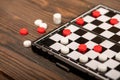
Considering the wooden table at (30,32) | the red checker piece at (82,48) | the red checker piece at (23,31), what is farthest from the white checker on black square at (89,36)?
the red checker piece at (23,31)

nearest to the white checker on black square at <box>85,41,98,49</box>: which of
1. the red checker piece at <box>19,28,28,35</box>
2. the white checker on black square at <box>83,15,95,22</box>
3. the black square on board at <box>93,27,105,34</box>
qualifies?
the black square on board at <box>93,27,105,34</box>

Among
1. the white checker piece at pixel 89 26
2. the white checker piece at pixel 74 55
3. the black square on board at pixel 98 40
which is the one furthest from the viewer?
the white checker piece at pixel 89 26

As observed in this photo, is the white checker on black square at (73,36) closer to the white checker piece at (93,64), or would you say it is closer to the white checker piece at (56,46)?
the white checker piece at (56,46)

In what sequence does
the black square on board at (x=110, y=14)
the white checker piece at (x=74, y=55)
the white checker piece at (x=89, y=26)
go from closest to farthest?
1. the white checker piece at (x=74, y=55)
2. the white checker piece at (x=89, y=26)
3. the black square on board at (x=110, y=14)

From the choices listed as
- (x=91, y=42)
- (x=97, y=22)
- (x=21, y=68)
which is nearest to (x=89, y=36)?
(x=91, y=42)

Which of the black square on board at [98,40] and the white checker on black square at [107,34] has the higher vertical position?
the white checker on black square at [107,34]

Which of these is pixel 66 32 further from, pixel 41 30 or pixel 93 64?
pixel 93 64

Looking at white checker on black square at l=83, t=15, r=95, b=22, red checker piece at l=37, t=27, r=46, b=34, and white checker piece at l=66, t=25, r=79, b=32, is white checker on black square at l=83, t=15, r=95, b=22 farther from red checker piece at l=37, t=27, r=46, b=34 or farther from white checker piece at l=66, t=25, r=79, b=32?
red checker piece at l=37, t=27, r=46, b=34

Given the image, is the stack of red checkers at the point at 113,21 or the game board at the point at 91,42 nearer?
the game board at the point at 91,42
